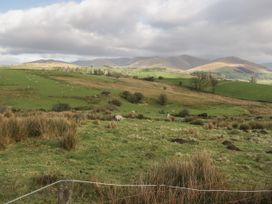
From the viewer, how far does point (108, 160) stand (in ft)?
45.0

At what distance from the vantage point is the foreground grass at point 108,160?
11188 mm

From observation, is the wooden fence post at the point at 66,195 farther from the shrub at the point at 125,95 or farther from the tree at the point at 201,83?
the tree at the point at 201,83

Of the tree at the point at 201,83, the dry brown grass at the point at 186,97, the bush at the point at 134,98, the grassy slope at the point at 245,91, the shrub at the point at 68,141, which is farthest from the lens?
the tree at the point at 201,83

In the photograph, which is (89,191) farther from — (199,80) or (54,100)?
(199,80)

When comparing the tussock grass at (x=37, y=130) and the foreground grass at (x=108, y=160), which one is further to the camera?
the tussock grass at (x=37, y=130)

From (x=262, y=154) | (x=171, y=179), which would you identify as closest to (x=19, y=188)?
(x=171, y=179)

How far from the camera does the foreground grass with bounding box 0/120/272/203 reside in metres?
11.2

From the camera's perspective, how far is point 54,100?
232ft

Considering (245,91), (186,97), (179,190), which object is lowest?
(186,97)

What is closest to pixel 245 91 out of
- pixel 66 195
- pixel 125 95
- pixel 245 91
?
pixel 245 91

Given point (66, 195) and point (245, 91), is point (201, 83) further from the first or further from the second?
point (66, 195)

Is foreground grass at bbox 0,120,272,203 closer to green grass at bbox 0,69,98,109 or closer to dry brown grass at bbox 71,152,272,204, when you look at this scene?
dry brown grass at bbox 71,152,272,204

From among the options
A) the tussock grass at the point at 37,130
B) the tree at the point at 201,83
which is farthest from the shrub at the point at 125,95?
the tussock grass at the point at 37,130

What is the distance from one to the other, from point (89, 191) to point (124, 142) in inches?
304
